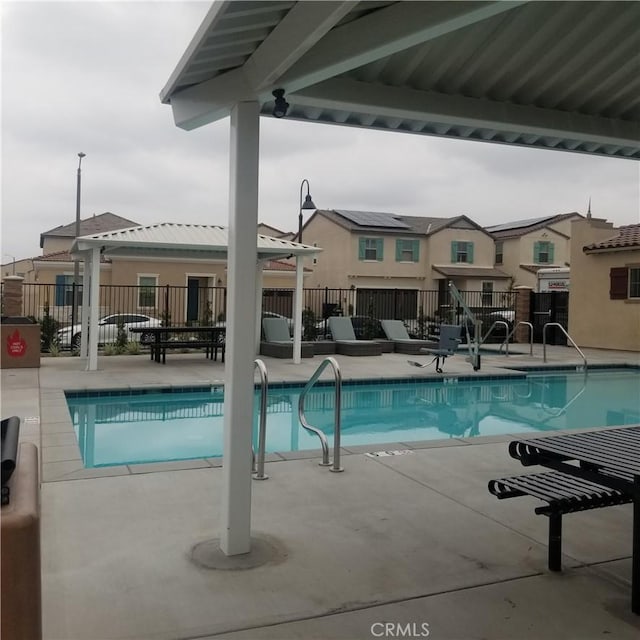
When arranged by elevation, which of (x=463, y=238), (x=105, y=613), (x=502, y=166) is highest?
(x=502, y=166)

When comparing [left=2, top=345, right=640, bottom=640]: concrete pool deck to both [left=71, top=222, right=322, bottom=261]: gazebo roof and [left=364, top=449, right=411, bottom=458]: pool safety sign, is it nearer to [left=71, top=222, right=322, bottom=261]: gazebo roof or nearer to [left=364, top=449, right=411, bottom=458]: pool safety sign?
[left=364, top=449, right=411, bottom=458]: pool safety sign

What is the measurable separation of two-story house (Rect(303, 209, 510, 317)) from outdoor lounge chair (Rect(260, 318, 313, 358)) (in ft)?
52.4

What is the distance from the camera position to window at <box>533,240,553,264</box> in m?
37.8

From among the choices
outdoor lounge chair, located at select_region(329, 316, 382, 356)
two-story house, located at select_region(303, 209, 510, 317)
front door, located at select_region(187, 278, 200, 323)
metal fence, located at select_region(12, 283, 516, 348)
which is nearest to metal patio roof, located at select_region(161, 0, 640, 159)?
outdoor lounge chair, located at select_region(329, 316, 382, 356)

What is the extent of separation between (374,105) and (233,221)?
1153 millimetres

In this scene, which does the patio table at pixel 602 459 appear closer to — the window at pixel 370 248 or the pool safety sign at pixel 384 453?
the pool safety sign at pixel 384 453

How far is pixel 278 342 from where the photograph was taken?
15398 mm

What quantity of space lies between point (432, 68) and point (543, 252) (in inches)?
1445

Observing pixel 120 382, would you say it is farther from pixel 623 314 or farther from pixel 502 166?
pixel 502 166

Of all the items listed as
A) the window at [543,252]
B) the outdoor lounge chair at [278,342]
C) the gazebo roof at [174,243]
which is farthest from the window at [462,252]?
the gazebo roof at [174,243]

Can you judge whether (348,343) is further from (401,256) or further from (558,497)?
(401,256)

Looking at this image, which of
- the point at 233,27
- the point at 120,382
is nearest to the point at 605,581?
the point at 233,27

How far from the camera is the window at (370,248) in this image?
33500 mm

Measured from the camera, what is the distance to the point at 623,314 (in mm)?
18609
